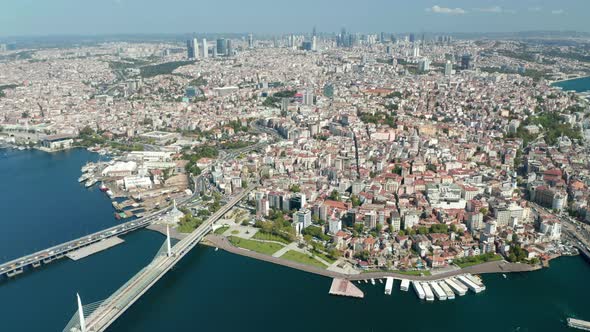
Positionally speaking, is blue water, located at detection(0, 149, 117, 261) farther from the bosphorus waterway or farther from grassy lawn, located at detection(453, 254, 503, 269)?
grassy lawn, located at detection(453, 254, 503, 269)

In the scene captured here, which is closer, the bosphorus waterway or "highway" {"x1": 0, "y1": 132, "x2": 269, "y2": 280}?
the bosphorus waterway

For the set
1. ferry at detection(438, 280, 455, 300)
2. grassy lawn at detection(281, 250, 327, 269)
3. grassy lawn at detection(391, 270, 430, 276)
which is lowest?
ferry at detection(438, 280, 455, 300)

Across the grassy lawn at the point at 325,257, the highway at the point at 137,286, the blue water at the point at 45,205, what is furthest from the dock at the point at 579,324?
the blue water at the point at 45,205

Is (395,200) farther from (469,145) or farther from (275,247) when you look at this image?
(469,145)

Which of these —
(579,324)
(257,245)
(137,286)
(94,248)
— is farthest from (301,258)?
(579,324)

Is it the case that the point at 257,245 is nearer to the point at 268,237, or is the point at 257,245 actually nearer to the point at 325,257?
the point at 268,237

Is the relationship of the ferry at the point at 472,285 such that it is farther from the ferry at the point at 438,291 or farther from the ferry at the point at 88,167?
the ferry at the point at 88,167

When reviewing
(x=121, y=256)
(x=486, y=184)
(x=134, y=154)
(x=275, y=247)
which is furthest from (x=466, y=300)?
(x=134, y=154)

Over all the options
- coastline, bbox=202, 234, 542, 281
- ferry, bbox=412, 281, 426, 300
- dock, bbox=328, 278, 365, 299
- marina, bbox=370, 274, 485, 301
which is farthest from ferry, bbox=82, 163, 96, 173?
ferry, bbox=412, 281, 426, 300
